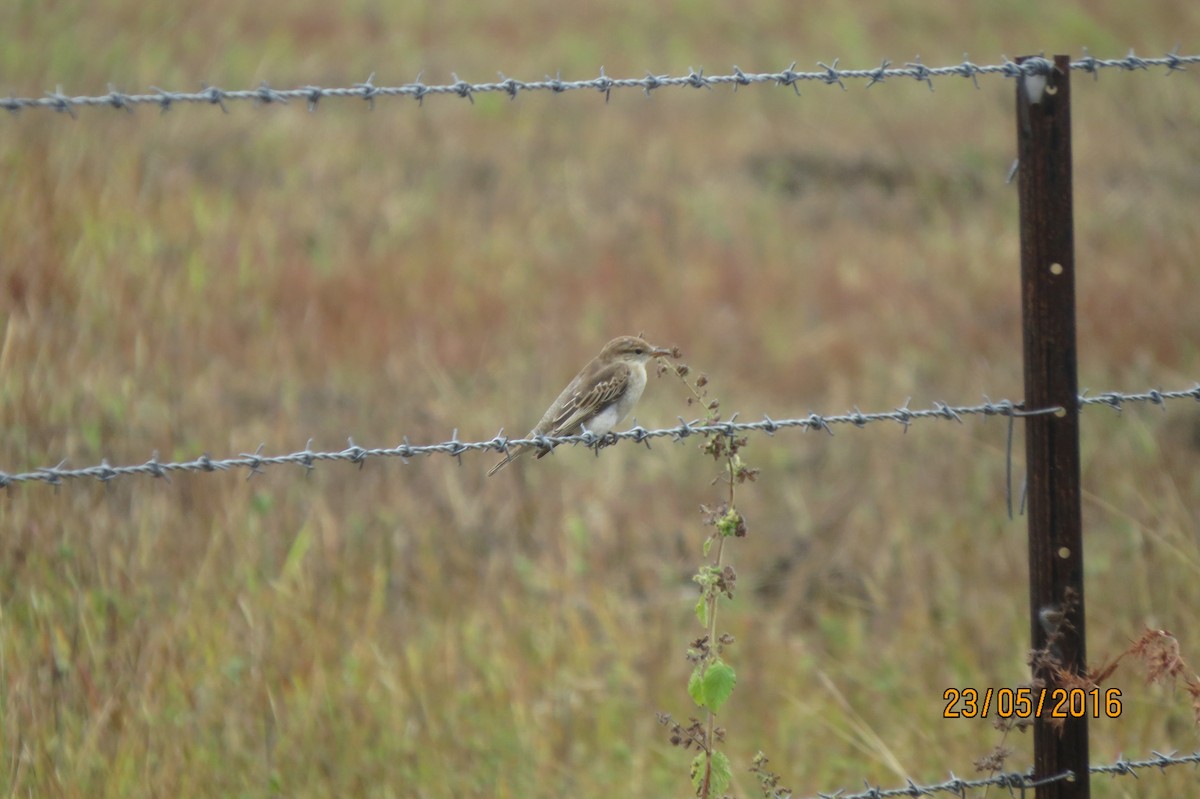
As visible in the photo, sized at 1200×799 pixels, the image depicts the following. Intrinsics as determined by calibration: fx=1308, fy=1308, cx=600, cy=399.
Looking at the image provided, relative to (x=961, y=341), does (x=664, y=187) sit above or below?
above

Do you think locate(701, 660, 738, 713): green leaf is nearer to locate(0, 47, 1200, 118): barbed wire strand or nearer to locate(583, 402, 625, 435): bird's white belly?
locate(0, 47, 1200, 118): barbed wire strand

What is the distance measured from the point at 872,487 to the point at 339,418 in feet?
10.6

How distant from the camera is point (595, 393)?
4758 millimetres

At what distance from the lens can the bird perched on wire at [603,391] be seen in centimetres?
475

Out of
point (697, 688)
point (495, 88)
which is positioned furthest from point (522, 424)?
point (697, 688)

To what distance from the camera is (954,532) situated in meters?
6.82

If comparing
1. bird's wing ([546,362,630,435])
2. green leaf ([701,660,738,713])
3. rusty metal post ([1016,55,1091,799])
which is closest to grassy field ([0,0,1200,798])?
rusty metal post ([1016,55,1091,799])

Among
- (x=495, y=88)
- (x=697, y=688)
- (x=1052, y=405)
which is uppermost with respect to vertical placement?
(x=495, y=88)

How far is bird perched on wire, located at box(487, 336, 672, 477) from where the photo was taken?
4750 millimetres

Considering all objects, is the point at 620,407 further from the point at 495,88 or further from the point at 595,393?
the point at 495,88

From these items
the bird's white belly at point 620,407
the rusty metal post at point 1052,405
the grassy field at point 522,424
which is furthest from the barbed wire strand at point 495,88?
the bird's white belly at point 620,407

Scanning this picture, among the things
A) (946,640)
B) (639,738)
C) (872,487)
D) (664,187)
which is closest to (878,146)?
(664,187)

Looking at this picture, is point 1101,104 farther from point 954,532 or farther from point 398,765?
point 398,765

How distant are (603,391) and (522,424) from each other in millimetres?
3159
